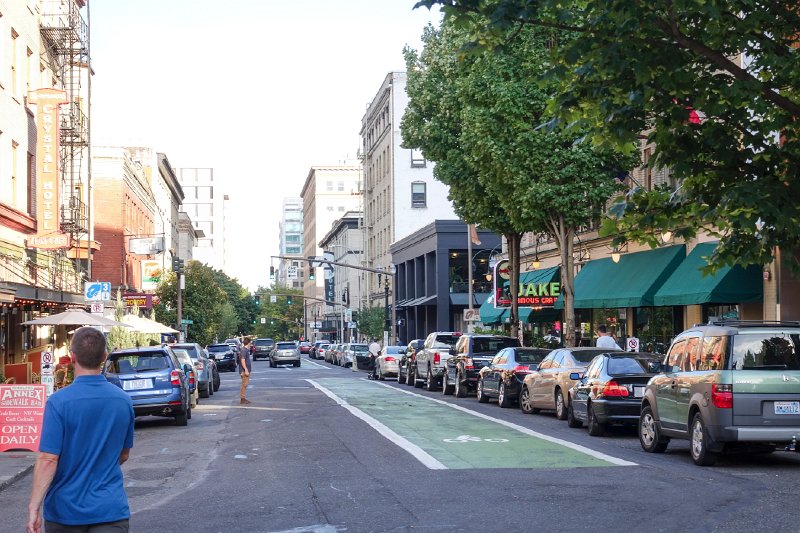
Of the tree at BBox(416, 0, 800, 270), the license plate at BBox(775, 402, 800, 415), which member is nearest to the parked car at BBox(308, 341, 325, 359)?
the tree at BBox(416, 0, 800, 270)

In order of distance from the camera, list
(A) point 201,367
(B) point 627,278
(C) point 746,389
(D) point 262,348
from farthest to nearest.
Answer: (D) point 262,348 < (A) point 201,367 < (B) point 627,278 < (C) point 746,389

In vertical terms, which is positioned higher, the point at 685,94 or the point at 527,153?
the point at 527,153

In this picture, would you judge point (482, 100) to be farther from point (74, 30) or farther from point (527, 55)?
point (74, 30)

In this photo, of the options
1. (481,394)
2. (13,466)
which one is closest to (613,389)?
(13,466)

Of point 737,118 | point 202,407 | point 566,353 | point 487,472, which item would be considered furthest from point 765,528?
point 202,407

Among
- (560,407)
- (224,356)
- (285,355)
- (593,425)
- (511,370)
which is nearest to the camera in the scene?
(593,425)

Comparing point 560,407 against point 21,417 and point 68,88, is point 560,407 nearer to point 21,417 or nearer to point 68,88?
point 21,417

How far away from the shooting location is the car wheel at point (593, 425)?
65.2ft

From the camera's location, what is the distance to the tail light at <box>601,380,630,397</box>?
19.5 metres

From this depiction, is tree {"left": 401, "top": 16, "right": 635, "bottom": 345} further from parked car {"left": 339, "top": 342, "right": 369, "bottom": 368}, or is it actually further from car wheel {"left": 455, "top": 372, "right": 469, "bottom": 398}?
parked car {"left": 339, "top": 342, "right": 369, "bottom": 368}

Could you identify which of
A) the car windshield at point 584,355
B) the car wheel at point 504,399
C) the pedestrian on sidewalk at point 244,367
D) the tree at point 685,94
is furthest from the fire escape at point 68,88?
the tree at point 685,94

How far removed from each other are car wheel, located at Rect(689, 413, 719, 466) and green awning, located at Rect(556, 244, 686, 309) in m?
15.9

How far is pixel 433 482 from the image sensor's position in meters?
13.4

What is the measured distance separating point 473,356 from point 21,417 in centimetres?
1812
